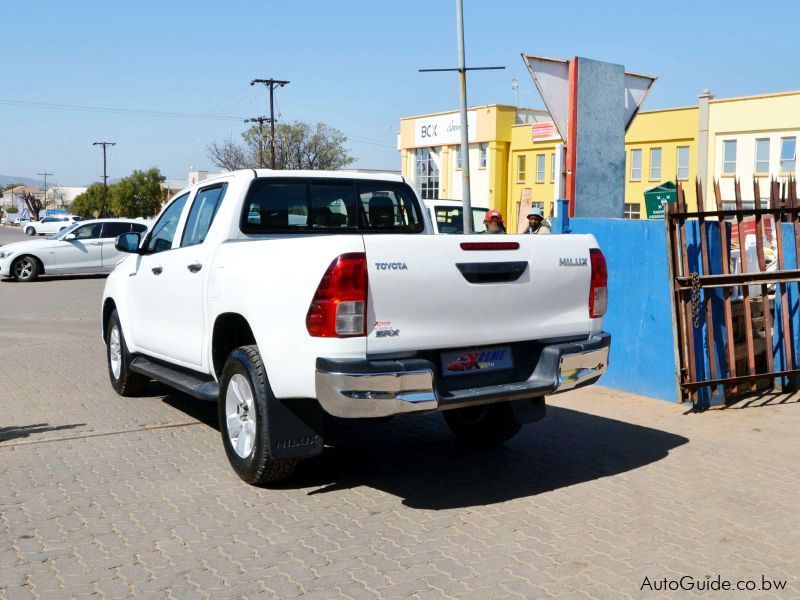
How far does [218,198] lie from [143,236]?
1.53 m

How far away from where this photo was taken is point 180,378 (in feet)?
22.7

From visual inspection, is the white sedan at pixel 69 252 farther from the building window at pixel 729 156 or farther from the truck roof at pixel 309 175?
the building window at pixel 729 156

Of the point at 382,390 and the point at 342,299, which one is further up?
the point at 342,299

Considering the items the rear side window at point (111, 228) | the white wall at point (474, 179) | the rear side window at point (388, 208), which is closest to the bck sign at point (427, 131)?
the white wall at point (474, 179)

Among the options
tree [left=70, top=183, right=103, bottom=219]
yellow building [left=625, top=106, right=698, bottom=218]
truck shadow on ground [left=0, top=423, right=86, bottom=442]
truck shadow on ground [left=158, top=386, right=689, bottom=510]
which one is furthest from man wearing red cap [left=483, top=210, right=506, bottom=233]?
tree [left=70, top=183, right=103, bottom=219]

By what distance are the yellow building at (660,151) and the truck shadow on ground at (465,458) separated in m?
50.3

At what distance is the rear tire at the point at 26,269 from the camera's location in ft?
→ 80.3

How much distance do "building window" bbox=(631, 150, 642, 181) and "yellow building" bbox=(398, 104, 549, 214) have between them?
39.3 feet

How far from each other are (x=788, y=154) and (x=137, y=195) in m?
84.9

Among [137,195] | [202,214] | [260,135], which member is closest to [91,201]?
[137,195]

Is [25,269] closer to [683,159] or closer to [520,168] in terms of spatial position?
[683,159]

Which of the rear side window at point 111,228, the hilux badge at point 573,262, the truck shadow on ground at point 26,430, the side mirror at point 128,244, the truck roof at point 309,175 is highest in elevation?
the truck roof at point 309,175

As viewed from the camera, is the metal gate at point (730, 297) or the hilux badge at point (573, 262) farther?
the metal gate at point (730, 297)

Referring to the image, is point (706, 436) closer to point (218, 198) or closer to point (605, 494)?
point (605, 494)
